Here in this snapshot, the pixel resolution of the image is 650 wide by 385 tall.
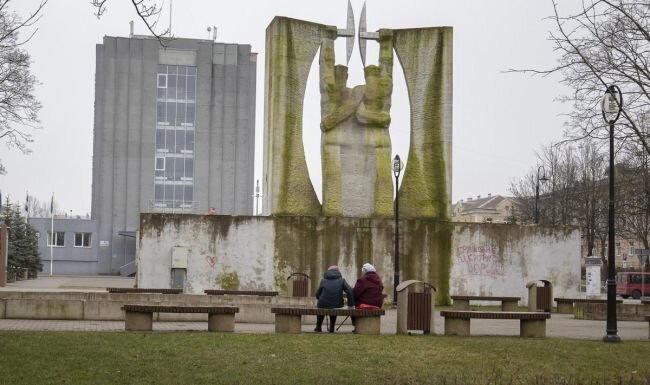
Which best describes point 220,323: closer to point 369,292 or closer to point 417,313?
point 369,292

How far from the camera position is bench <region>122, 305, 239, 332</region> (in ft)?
52.2

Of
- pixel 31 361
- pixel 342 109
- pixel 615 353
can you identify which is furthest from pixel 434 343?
pixel 342 109

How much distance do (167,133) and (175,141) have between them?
0.93m

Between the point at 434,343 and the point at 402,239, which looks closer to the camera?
the point at 434,343

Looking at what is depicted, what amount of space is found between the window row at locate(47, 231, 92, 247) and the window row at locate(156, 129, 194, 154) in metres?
9.08

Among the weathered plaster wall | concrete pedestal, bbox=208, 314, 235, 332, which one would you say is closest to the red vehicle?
the weathered plaster wall

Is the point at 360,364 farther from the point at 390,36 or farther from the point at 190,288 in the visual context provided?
the point at 390,36

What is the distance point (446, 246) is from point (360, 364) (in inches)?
653

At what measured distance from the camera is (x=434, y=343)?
15188mm

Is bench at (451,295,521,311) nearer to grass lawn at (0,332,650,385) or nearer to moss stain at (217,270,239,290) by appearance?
moss stain at (217,270,239,290)

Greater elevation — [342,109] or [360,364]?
[342,109]

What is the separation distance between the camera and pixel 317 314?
1688 cm

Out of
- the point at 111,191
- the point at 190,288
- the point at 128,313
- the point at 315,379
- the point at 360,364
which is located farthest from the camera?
the point at 111,191

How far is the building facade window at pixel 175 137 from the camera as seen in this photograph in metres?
73.9
